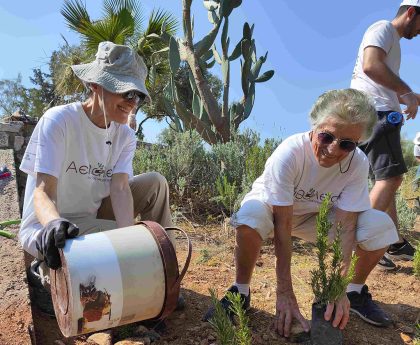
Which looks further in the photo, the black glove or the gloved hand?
the gloved hand

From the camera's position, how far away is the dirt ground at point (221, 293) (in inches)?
78.9

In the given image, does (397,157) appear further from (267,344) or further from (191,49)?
(191,49)

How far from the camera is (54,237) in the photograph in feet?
5.21

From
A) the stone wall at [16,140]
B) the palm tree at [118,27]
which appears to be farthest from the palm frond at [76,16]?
the stone wall at [16,140]

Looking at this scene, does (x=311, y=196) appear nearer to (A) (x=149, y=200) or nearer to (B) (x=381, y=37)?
(A) (x=149, y=200)

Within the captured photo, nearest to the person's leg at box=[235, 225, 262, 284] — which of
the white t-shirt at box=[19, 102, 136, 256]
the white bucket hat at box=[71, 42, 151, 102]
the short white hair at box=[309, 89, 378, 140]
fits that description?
the short white hair at box=[309, 89, 378, 140]

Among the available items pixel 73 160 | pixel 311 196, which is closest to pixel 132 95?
pixel 73 160

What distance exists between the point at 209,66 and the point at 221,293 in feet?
18.2

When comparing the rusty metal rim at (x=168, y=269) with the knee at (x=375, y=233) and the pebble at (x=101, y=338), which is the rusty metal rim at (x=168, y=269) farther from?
the knee at (x=375, y=233)

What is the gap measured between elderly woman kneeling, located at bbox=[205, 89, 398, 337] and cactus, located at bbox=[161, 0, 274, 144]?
14.1 ft

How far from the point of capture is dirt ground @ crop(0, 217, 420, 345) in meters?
→ 2.01

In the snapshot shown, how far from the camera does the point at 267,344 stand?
77.0 inches

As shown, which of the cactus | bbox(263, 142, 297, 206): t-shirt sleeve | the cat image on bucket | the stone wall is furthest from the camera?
the cactus

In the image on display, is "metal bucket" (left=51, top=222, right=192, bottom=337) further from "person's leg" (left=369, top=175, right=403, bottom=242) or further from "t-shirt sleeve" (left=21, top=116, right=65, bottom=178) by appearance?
"person's leg" (left=369, top=175, right=403, bottom=242)
